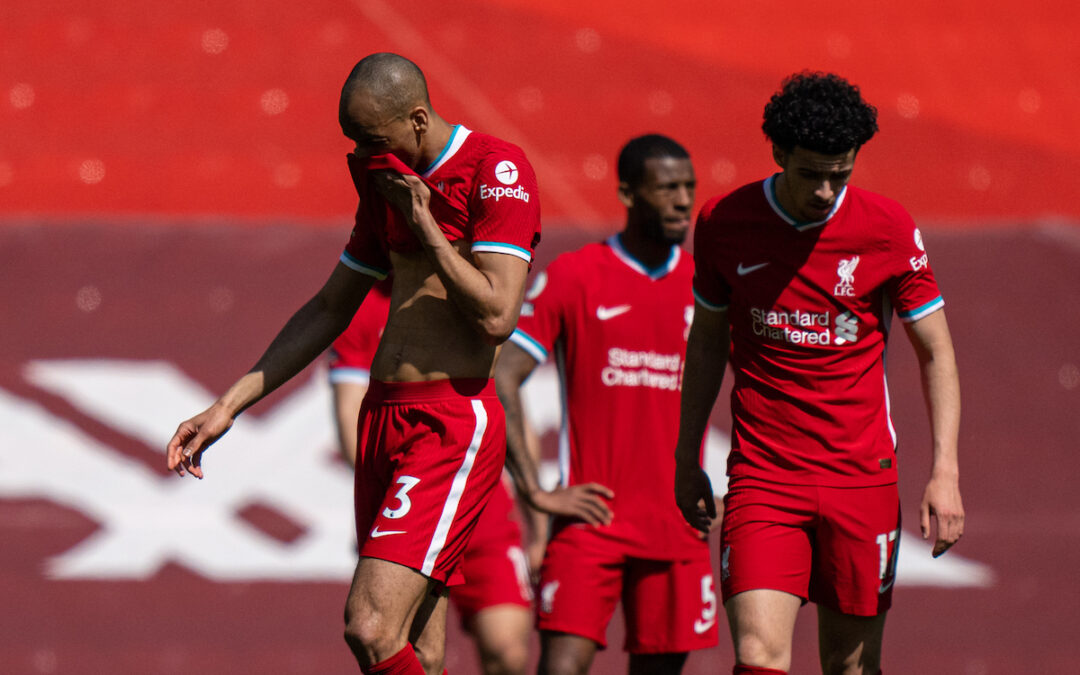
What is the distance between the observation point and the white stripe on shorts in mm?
3547

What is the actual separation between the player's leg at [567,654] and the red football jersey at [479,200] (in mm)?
1743

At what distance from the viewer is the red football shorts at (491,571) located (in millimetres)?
5352

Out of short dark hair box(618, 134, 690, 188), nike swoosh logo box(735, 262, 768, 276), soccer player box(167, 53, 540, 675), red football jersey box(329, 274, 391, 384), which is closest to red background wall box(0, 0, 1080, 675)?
red football jersey box(329, 274, 391, 384)

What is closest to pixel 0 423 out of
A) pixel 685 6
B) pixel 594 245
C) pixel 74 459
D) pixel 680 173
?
pixel 74 459

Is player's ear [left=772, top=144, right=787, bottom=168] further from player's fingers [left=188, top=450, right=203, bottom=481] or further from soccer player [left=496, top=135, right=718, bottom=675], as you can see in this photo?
player's fingers [left=188, top=450, right=203, bottom=481]

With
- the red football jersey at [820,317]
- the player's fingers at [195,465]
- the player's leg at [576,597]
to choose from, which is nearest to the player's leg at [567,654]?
the player's leg at [576,597]

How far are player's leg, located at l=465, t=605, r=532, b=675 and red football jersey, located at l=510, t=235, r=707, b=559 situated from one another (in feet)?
2.25

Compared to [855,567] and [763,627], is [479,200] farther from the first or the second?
[855,567]

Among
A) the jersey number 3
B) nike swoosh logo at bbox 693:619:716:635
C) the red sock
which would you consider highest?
the jersey number 3

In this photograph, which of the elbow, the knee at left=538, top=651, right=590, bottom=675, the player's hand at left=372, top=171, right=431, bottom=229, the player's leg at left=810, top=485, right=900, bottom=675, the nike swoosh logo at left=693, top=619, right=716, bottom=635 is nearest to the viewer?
the player's hand at left=372, top=171, right=431, bottom=229

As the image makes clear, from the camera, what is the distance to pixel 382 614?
3439 mm

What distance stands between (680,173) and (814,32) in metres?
5.30

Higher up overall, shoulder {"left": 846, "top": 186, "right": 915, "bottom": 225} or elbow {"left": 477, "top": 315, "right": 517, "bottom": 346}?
shoulder {"left": 846, "top": 186, "right": 915, "bottom": 225}

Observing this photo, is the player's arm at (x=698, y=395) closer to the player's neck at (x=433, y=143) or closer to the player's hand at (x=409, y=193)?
the player's neck at (x=433, y=143)
